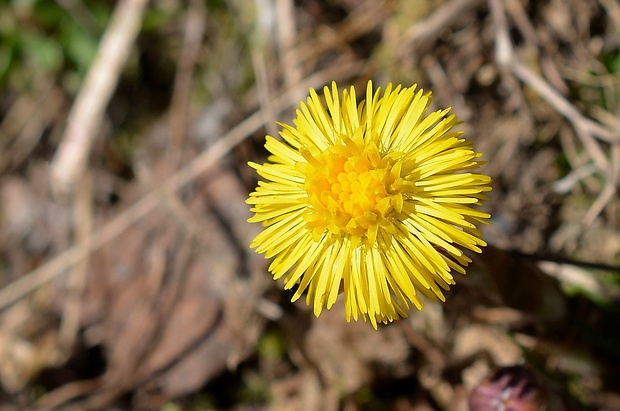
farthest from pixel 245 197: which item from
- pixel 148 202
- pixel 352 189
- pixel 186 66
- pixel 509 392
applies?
pixel 509 392

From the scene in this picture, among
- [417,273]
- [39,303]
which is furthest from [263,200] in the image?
[39,303]

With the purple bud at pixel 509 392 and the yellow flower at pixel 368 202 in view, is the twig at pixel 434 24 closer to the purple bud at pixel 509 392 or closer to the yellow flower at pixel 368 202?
the yellow flower at pixel 368 202

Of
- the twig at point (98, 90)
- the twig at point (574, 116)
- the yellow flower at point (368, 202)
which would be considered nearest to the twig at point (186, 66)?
the twig at point (98, 90)

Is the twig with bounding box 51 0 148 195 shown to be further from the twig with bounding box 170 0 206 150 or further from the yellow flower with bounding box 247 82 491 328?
the yellow flower with bounding box 247 82 491 328

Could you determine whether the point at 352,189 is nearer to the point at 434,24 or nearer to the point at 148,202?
the point at 434,24

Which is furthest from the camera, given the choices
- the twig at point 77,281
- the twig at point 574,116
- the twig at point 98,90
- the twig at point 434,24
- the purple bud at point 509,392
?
the twig at point 98,90

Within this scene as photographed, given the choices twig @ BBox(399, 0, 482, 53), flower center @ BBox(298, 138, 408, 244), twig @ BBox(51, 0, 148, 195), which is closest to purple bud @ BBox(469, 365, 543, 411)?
flower center @ BBox(298, 138, 408, 244)

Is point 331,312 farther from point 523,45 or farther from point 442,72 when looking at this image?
point 523,45

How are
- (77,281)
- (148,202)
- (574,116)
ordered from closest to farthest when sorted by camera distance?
1. (574,116)
2. (148,202)
3. (77,281)
